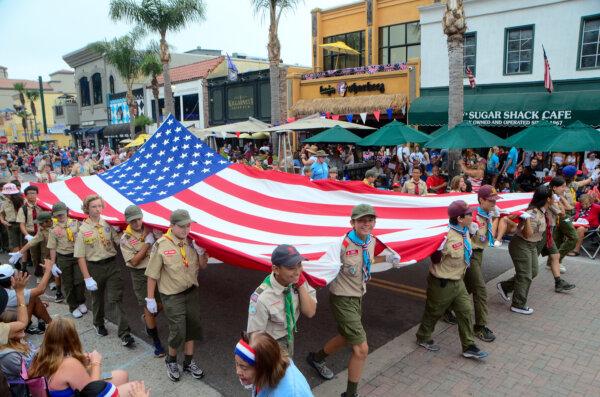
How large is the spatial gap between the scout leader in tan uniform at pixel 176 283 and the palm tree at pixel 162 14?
19746 millimetres

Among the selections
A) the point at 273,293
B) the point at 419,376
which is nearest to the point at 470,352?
the point at 419,376

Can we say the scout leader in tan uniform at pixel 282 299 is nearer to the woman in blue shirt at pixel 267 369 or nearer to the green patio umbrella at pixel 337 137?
the woman in blue shirt at pixel 267 369

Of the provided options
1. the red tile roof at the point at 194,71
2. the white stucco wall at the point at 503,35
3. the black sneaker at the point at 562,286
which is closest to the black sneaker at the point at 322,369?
the black sneaker at the point at 562,286

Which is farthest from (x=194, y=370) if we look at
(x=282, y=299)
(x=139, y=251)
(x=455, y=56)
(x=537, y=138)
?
(x=455, y=56)

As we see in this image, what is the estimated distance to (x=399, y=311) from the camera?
6.55 metres

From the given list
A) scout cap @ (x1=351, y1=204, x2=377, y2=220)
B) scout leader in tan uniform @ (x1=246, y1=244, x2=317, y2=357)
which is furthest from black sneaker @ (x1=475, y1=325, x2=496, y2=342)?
scout leader in tan uniform @ (x1=246, y1=244, x2=317, y2=357)

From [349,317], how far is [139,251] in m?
2.67

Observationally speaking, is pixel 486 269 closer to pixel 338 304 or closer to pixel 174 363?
pixel 338 304

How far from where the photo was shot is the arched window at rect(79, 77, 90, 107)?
1841 inches

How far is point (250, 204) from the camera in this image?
6.91m

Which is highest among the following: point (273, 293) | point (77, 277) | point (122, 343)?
point (273, 293)

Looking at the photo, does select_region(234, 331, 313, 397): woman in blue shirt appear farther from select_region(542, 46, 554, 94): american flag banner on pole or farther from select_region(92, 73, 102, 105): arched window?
select_region(92, 73, 102, 105): arched window

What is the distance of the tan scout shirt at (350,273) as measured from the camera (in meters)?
4.32

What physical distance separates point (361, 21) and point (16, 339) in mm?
22318
